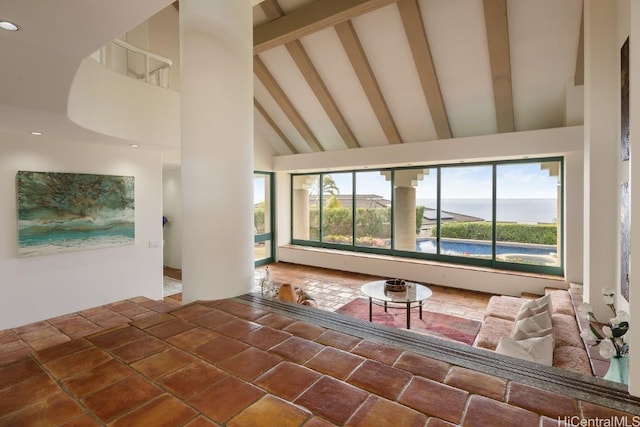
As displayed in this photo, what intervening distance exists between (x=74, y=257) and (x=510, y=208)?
7.13 metres

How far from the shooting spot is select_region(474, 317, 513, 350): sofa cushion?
3125mm

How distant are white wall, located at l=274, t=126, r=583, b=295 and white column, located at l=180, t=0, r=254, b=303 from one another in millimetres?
5128

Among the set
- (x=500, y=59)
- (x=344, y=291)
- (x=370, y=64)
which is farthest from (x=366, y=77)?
(x=344, y=291)

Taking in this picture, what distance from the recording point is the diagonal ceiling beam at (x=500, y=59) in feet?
13.3

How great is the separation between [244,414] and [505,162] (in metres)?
6.58

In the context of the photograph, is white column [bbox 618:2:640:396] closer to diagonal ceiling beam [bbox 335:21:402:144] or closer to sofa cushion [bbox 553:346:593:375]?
sofa cushion [bbox 553:346:593:375]

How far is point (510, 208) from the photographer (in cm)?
604

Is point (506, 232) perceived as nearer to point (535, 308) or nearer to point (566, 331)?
point (535, 308)

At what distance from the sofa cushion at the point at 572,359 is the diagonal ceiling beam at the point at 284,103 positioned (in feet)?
20.0

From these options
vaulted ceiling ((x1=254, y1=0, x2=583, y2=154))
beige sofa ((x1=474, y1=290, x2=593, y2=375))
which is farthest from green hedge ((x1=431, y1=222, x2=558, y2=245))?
vaulted ceiling ((x1=254, y1=0, x2=583, y2=154))

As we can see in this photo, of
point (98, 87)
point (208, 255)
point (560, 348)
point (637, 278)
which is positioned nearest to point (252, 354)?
point (208, 255)

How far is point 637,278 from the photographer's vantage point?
2.91 ft

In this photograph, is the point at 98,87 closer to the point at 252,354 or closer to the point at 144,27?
the point at 144,27

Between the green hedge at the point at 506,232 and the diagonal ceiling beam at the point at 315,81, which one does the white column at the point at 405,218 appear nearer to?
the green hedge at the point at 506,232
